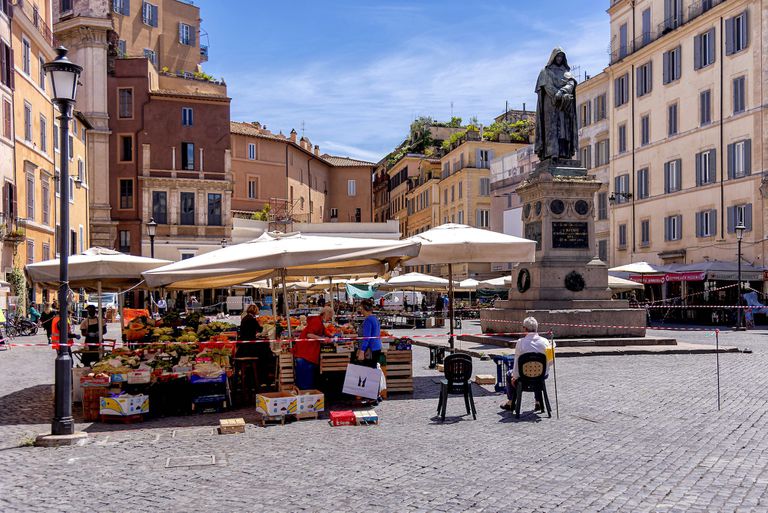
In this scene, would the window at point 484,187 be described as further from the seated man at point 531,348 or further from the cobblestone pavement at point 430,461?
the seated man at point 531,348

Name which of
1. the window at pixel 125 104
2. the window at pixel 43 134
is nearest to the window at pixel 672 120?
the window at pixel 43 134

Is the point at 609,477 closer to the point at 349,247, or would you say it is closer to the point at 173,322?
the point at 349,247

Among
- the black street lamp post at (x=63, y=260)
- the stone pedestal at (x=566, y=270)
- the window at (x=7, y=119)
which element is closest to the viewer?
the black street lamp post at (x=63, y=260)

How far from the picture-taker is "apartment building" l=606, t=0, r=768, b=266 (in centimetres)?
3775

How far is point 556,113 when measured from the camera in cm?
2155

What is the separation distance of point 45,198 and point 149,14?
98.9ft

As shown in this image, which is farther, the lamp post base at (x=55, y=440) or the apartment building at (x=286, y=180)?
the apartment building at (x=286, y=180)

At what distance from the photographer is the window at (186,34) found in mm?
67713

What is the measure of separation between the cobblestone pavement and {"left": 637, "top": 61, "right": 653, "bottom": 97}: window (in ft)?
122

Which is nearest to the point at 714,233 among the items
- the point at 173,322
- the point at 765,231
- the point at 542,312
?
the point at 765,231

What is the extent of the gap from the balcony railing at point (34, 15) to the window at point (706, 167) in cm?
3315

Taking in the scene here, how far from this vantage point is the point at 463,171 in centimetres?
7019

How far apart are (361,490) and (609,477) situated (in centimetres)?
229

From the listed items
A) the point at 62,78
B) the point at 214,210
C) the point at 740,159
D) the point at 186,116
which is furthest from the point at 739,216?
the point at 186,116
